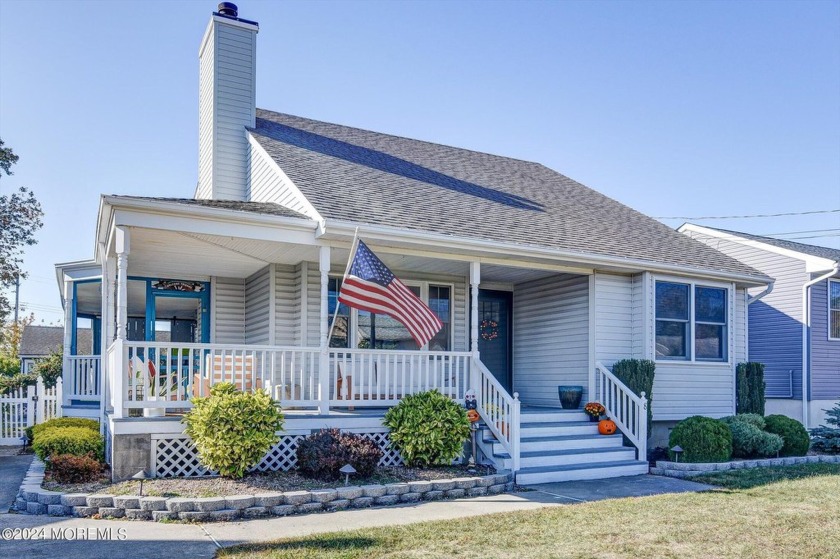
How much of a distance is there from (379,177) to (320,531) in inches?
291

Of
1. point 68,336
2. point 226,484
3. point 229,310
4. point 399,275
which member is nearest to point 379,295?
point 226,484

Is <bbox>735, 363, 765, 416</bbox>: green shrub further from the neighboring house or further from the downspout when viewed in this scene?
the neighboring house

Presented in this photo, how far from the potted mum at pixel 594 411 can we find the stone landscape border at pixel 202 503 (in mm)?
4626

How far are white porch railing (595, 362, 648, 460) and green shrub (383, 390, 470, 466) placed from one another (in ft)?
10.5

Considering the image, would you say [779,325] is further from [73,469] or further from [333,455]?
[73,469]

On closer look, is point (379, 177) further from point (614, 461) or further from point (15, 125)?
point (15, 125)

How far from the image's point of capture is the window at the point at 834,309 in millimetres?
17250

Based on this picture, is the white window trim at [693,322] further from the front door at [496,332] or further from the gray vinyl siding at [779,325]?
the gray vinyl siding at [779,325]

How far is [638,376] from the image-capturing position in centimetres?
1177

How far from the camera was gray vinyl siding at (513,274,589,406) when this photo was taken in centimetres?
1259

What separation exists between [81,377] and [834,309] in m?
17.3

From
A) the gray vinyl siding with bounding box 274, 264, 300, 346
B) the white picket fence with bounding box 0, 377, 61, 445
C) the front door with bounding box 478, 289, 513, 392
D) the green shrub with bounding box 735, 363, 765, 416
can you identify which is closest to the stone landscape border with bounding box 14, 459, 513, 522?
the gray vinyl siding with bounding box 274, 264, 300, 346

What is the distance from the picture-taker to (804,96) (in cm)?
1819

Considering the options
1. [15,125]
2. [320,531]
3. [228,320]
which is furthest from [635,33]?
[15,125]
